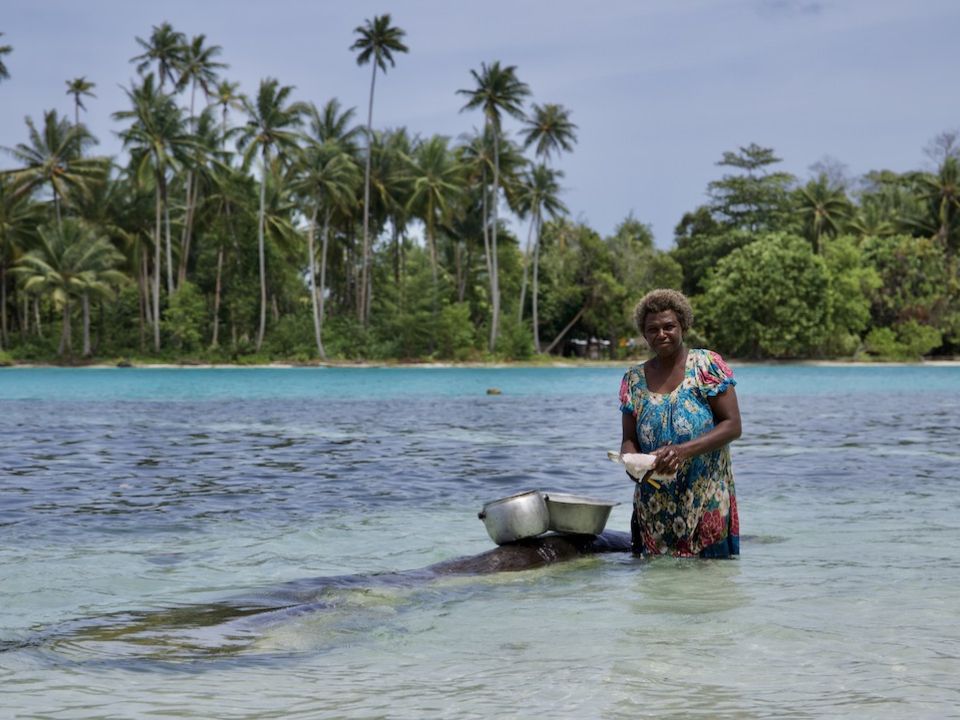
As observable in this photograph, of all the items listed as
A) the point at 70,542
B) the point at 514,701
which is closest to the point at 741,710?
the point at 514,701

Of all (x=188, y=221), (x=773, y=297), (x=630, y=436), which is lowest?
(x=630, y=436)

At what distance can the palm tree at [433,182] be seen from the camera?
53.5 metres

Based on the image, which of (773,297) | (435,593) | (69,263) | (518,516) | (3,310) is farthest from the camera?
(3,310)

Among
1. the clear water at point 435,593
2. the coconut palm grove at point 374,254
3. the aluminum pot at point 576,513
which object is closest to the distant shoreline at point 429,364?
the coconut palm grove at point 374,254

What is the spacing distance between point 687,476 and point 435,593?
157cm

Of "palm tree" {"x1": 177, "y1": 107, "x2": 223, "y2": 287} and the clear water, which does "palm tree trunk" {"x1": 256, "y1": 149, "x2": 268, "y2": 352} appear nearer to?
"palm tree" {"x1": 177, "y1": 107, "x2": 223, "y2": 287}

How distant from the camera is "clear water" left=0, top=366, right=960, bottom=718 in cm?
414

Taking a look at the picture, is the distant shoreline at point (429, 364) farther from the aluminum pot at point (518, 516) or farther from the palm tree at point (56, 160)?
the aluminum pot at point (518, 516)

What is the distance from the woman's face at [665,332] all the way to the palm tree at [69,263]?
153 feet

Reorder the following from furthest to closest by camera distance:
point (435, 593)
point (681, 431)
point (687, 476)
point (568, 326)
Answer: point (568, 326)
point (435, 593)
point (687, 476)
point (681, 431)

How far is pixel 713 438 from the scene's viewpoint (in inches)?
212

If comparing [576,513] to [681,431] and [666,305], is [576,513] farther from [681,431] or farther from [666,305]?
[666,305]

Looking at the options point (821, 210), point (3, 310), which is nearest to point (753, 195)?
point (821, 210)

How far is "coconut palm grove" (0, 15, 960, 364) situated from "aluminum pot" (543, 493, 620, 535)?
46166mm
